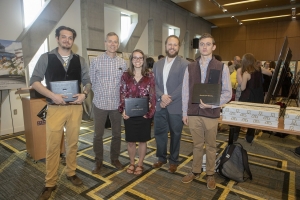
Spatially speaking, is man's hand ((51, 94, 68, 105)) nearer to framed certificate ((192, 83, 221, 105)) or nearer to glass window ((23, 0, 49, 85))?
framed certificate ((192, 83, 221, 105))

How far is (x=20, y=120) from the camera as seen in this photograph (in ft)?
14.9

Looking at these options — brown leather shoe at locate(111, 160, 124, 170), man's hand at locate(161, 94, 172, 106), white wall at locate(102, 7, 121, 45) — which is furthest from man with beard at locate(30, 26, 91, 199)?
white wall at locate(102, 7, 121, 45)

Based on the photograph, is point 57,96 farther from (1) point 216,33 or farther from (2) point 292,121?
(1) point 216,33

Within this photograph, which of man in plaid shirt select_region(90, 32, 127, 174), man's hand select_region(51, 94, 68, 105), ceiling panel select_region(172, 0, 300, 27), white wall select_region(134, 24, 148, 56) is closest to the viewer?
man's hand select_region(51, 94, 68, 105)

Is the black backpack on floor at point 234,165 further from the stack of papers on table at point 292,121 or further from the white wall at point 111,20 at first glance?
the white wall at point 111,20

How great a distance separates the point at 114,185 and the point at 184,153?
1389 millimetres

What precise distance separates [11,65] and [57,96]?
2749 mm

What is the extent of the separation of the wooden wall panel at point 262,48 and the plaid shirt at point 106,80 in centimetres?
1158

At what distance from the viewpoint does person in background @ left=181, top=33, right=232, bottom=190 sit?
2180 millimetres

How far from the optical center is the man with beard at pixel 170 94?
2.52 m

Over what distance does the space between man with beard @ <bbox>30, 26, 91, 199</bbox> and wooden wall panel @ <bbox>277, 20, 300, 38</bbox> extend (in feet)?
40.8

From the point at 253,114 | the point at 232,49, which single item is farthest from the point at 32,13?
the point at 232,49

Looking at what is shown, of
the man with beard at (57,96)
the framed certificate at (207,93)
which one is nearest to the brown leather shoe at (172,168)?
the framed certificate at (207,93)

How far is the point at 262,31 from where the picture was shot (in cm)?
1174
